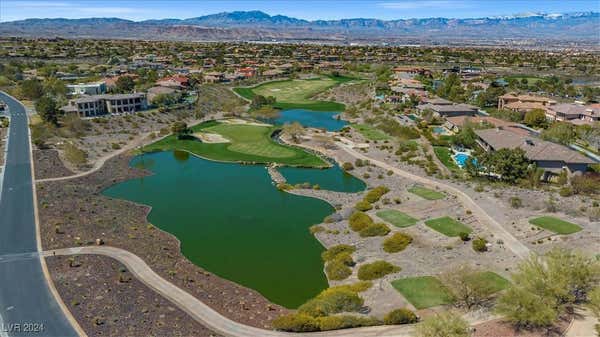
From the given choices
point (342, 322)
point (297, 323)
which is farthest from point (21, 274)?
point (342, 322)

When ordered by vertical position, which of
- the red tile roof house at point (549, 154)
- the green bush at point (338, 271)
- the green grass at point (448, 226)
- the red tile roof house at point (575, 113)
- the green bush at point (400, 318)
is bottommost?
the green bush at point (338, 271)

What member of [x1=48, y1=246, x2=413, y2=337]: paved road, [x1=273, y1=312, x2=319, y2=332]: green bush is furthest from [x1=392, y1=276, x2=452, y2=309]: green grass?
[x1=273, y1=312, x2=319, y2=332]: green bush

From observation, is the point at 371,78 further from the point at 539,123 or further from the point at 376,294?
the point at 376,294

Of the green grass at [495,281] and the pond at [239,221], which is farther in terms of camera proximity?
the pond at [239,221]

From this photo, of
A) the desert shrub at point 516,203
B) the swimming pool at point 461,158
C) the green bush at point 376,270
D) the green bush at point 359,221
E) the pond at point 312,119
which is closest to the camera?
the green bush at point 376,270

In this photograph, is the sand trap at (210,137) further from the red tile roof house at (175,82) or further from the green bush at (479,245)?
the green bush at (479,245)

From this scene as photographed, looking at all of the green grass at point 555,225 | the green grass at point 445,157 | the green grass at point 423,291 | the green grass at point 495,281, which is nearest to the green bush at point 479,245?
the green grass at point 495,281

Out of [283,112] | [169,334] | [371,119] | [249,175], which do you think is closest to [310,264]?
[169,334]

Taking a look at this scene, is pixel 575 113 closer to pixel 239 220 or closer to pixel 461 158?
pixel 461 158
